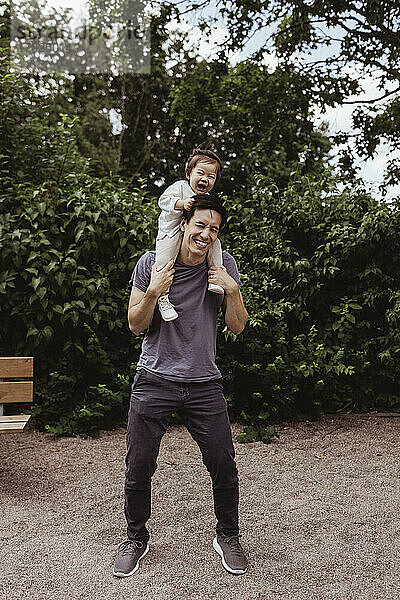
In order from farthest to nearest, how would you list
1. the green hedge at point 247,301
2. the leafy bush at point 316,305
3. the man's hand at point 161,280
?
1. the leafy bush at point 316,305
2. the green hedge at point 247,301
3. the man's hand at point 161,280

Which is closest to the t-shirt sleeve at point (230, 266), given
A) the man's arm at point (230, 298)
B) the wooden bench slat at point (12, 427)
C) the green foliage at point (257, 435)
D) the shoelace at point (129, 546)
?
the man's arm at point (230, 298)

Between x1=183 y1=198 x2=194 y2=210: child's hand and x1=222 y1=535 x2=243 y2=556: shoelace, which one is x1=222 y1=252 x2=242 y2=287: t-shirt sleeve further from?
x1=222 y1=535 x2=243 y2=556: shoelace

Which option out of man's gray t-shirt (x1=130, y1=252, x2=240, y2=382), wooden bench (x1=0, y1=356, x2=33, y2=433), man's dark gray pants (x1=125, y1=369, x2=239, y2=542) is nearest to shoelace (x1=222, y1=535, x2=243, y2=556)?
man's dark gray pants (x1=125, y1=369, x2=239, y2=542)

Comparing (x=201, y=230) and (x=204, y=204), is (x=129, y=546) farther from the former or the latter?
(x=204, y=204)

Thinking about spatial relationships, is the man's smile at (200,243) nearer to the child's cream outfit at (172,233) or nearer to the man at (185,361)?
the man at (185,361)

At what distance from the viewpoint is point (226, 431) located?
9.89 ft

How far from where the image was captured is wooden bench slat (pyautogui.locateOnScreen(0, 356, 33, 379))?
184 inches

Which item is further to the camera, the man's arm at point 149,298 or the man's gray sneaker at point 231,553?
the man's gray sneaker at point 231,553

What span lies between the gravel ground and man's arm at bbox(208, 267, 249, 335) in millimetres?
1229

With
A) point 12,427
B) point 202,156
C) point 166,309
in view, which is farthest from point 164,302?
point 12,427

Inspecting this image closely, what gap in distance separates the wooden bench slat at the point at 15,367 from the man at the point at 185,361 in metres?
1.90

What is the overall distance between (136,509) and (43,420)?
297 centimetres

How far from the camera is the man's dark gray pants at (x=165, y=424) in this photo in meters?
2.96

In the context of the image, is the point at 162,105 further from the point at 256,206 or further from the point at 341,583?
the point at 341,583
